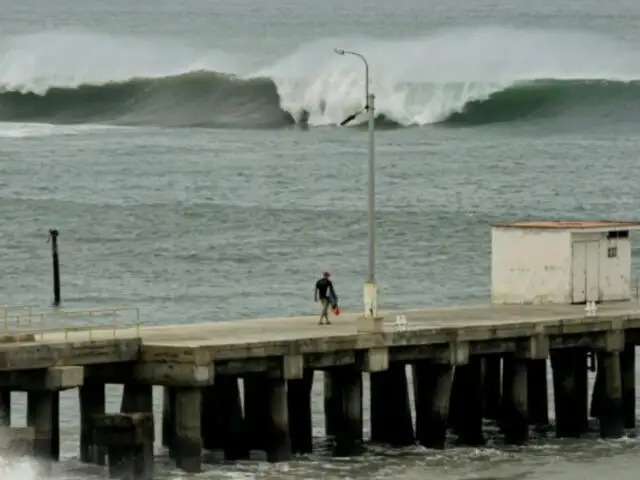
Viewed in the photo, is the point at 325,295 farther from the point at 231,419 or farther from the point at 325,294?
the point at 231,419

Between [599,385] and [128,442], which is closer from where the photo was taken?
[128,442]

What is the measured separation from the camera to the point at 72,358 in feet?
94.5

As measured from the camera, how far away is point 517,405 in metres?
33.0

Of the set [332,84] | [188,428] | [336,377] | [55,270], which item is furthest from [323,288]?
[332,84]

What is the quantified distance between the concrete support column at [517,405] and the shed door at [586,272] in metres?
2.98

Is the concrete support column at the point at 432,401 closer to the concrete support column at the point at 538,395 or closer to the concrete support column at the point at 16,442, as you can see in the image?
the concrete support column at the point at 538,395

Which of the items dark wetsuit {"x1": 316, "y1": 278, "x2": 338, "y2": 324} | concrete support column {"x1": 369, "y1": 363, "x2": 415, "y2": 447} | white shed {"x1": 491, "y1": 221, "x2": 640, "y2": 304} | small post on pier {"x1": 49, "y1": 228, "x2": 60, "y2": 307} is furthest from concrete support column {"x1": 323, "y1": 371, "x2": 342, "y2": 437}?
small post on pier {"x1": 49, "y1": 228, "x2": 60, "y2": 307}

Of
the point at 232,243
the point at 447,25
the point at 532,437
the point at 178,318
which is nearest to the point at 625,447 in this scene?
the point at 532,437

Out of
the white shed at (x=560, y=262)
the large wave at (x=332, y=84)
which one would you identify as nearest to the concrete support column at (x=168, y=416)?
the white shed at (x=560, y=262)

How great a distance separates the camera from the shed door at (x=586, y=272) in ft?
117

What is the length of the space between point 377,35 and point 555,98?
183 ft

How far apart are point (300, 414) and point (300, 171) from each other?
150 feet

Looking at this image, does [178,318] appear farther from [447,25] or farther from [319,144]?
[447,25]

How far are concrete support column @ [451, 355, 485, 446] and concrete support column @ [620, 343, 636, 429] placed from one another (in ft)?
7.40
